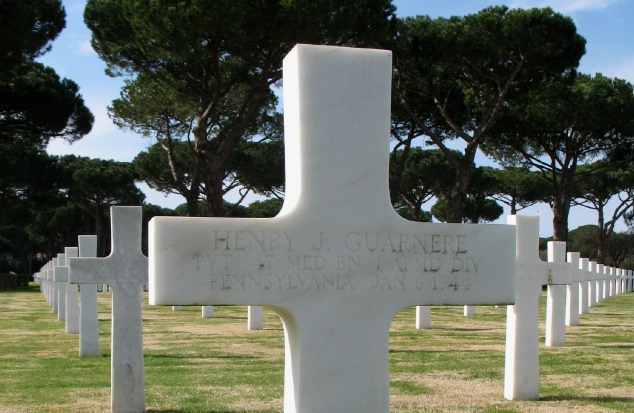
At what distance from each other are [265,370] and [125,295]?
253 centimetres

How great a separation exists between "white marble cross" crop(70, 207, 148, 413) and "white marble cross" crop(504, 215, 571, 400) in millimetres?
2825

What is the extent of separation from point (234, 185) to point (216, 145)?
9572 mm

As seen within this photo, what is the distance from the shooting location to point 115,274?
6.08 metres

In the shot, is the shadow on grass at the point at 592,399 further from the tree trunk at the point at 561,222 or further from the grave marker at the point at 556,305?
the tree trunk at the point at 561,222

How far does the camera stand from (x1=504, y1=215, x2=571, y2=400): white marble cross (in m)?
6.37

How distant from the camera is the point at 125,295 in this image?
232 inches

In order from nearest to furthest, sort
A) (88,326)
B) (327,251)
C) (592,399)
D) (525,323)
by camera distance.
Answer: (327,251) → (525,323) → (592,399) → (88,326)

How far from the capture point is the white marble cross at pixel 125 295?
5652 millimetres

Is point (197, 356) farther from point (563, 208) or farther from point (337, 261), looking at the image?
point (563, 208)

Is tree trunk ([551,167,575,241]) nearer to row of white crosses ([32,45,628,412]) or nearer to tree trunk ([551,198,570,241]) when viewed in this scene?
tree trunk ([551,198,570,241])

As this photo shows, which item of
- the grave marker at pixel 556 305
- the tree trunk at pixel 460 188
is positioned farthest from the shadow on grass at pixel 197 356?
the tree trunk at pixel 460 188

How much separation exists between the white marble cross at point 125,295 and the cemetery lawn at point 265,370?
0.40 meters

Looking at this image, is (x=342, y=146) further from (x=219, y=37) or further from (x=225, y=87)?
(x=225, y=87)

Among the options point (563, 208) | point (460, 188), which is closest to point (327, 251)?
point (460, 188)
